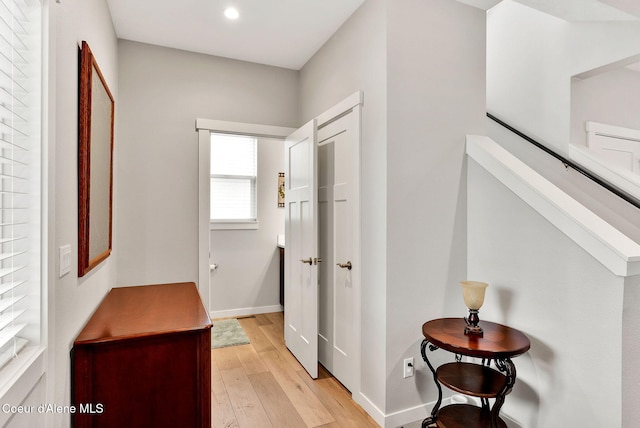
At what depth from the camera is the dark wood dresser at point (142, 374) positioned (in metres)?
1.39

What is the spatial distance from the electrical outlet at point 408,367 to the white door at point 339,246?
360 millimetres

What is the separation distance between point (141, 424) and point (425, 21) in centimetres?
258

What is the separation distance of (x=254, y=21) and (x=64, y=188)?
185 cm

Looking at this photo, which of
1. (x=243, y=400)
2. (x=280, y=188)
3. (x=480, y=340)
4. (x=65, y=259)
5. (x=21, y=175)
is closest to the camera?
(x=21, y=175)

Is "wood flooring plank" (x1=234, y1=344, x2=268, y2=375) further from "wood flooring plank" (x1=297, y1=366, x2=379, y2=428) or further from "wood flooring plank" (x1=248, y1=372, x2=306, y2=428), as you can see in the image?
"wood flooring plank" (x1=297, y1=366, x2=379, y2=428)

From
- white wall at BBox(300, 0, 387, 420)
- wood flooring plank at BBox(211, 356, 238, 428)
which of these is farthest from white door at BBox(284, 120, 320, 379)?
wood flooring plank at BBox(211, 356, 238, 428)

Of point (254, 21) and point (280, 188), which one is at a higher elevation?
point (254, 21)

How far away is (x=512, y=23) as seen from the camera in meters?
3.38

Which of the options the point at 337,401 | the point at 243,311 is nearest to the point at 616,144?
the point at 337,401

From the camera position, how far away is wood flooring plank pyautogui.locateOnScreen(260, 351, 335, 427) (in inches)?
87.2

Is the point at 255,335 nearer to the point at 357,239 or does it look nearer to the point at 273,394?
the point at 273,394

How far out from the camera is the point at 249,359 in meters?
3.09

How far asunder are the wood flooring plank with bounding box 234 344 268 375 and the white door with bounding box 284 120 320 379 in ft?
1.03

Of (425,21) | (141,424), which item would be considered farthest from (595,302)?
(141,424)
